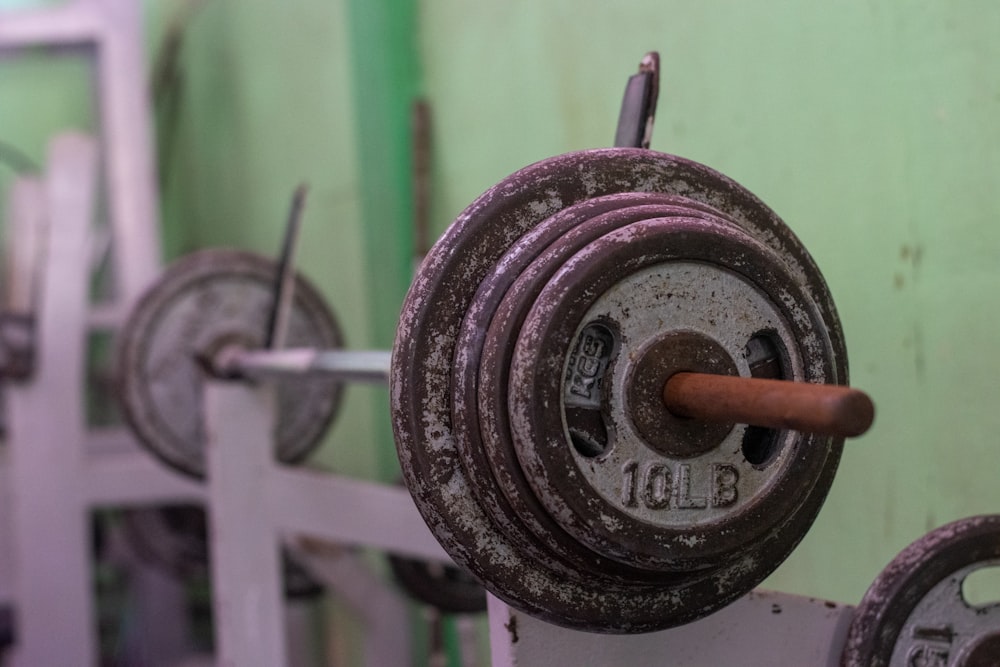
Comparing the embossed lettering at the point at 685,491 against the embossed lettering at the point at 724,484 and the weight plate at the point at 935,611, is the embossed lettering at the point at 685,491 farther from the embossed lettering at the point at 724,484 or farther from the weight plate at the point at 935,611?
the weight plate at the point at 935,611

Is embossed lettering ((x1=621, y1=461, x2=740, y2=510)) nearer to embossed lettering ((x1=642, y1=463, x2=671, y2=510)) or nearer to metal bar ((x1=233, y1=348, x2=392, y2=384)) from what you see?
embossed lettering ((x1=642, y1=463, x2=671, y2=510))

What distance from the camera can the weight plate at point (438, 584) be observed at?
157 centimetres

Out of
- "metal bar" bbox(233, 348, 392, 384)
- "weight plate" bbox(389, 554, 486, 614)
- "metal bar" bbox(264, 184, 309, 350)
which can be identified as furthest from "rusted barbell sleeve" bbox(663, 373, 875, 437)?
"weight plate" bbox(389, 554, 486, 614)

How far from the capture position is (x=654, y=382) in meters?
0.59

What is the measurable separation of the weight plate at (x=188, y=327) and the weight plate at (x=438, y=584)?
1.15 feet

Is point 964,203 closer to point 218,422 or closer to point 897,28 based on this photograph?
point 897,28

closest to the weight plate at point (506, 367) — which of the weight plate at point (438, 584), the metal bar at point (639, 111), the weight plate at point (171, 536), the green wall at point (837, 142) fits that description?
the metal bar at point (639, 111)

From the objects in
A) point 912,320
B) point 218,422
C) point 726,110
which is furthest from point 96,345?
point 912,320

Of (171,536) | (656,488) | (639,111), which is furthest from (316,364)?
(171,536)

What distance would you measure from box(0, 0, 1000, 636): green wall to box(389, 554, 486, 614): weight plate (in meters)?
0.55

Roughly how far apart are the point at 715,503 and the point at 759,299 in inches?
4.7

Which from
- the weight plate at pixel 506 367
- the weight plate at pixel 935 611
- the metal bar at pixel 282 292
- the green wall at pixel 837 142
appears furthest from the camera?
the metal bar at pixel 282 292

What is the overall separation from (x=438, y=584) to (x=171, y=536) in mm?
829

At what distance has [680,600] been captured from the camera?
64 centimetres
